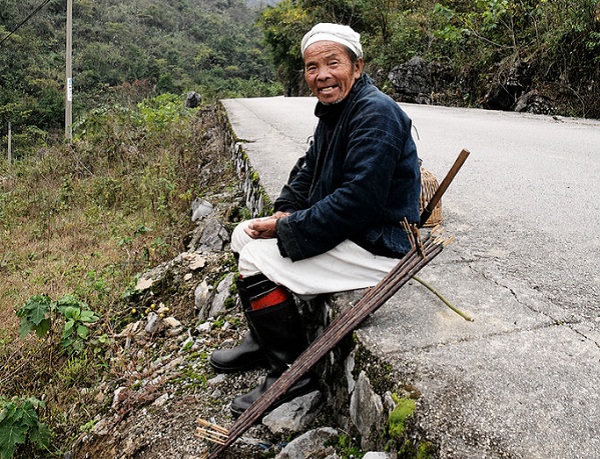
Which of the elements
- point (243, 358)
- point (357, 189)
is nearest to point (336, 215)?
point (357, 189)

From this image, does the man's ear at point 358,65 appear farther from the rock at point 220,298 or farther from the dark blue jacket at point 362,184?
the rock at point 220,298

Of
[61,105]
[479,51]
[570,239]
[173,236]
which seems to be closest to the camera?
[570,239]

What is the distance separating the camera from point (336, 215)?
1.95m

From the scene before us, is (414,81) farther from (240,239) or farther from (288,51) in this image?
(288,51)

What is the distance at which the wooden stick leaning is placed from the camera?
181 cm

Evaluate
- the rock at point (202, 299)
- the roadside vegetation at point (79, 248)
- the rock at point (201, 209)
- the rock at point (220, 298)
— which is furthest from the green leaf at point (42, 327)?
the rock at point (201, 209)

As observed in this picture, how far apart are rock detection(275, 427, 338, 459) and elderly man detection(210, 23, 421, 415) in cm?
26

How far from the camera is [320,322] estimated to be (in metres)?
2.33

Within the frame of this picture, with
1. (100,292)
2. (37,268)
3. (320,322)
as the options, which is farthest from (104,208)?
(320,322)

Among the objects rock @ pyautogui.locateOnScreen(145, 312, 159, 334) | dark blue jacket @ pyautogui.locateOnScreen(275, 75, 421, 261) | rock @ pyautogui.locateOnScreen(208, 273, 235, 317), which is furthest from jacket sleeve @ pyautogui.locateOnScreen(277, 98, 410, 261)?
rock @ pyautogui.locateOnScreen(145, 312, 159, 334)

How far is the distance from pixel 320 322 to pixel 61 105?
113 feet

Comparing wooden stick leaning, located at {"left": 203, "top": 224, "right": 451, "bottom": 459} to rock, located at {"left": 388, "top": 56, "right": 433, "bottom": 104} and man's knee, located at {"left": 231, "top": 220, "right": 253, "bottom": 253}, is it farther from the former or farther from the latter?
rock, located at {"left": 388, "top": 56, "right": 433, "bottom": 104}

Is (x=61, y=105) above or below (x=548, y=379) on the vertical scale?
below

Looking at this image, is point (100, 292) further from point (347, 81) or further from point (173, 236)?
point (347, 81)
